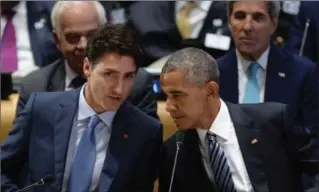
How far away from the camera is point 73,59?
2.06 meters

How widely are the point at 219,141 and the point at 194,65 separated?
0.65 feet

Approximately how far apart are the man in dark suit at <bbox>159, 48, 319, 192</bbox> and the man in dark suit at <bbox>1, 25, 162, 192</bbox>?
0.24ft

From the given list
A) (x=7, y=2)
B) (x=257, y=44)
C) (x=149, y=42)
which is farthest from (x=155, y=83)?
(x=7, y=2)

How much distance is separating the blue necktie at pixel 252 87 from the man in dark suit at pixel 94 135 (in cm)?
51

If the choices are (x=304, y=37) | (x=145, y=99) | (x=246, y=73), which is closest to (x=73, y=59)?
(x=145, y=99)

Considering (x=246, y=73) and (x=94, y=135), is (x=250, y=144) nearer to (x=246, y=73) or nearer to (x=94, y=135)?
(x=94, y=135)

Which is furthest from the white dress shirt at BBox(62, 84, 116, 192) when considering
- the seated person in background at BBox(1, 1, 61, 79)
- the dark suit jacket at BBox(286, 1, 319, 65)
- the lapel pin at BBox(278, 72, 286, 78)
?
the dark suit jacket at BBox(286, 1, 319, 65)

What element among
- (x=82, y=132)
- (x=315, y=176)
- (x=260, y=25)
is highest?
(x=260, y=25)

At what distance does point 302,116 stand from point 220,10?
921 mm

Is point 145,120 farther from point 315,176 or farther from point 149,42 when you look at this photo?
point 149,42

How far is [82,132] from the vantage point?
1.68 meters

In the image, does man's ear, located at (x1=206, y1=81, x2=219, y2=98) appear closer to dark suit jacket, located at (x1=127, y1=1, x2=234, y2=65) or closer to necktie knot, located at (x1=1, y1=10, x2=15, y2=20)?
dark suit jacket, located at (x1=127, y1=1, x2=234, y2=65)

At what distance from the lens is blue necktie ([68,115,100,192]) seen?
1.63 metres

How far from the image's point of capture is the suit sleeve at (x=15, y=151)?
65.3 inches
